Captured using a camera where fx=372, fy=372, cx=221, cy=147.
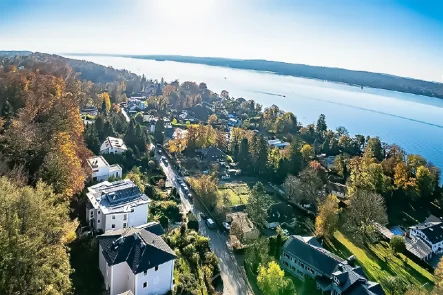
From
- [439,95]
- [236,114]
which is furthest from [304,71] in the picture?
[236,114]

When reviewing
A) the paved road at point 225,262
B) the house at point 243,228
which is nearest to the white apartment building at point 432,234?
the house at point 243,228

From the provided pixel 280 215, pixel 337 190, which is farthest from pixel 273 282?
pixel 337 190

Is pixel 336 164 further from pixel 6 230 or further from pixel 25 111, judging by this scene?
pixel 6 230

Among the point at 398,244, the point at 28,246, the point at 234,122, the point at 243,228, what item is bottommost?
the point at 234,122

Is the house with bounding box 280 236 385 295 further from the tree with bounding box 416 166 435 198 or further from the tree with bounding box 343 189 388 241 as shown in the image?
the tree with bounding box 416 166 435 198

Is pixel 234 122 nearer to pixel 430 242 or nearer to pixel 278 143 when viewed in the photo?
pixel 278 143

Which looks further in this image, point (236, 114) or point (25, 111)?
point (236, 114)

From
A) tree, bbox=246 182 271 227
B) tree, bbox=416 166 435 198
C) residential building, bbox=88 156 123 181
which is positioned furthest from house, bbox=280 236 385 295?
tree, bbox=416 166 435 198
